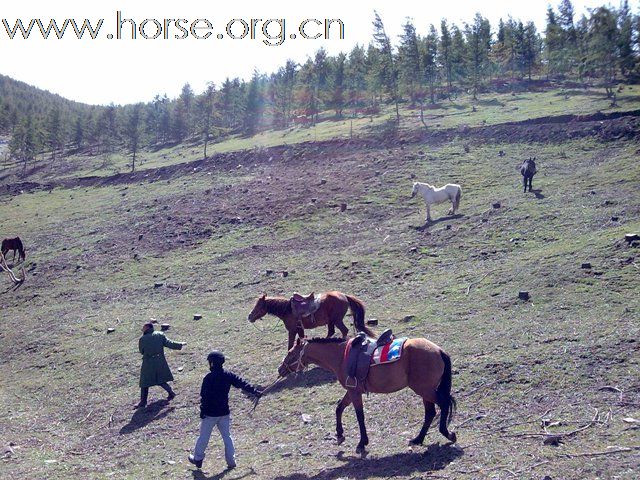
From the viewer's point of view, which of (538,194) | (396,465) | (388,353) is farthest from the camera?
(538,194)

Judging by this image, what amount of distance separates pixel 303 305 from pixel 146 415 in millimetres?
3953

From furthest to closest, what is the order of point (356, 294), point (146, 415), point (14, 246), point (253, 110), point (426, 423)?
1. point (253, 110)
2. point (14, 246)
3. point (356, 294)
4. point (146, 415)
5. point (426, 423)

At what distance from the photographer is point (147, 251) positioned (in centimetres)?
2923

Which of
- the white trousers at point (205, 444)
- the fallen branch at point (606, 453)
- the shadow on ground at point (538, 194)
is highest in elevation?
the shadow on ground at point (538, 194)

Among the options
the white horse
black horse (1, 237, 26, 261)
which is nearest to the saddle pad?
the white horse

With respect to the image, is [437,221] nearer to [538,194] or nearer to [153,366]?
[538,194]

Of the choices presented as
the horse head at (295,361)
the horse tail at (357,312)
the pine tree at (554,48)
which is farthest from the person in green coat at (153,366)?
the pine tree at (554,48)

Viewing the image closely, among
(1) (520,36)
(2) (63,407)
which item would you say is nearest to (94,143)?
(1) (520,36)

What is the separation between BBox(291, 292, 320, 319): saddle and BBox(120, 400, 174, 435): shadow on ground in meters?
3.28

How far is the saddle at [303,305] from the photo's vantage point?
1362 cm

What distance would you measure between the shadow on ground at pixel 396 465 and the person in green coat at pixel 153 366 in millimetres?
5339

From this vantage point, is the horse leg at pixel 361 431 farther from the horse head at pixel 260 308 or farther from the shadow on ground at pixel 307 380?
the horse head at pixel 260 308

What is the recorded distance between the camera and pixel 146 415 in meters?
13.1

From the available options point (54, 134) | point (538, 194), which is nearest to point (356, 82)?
point (54, 134)
